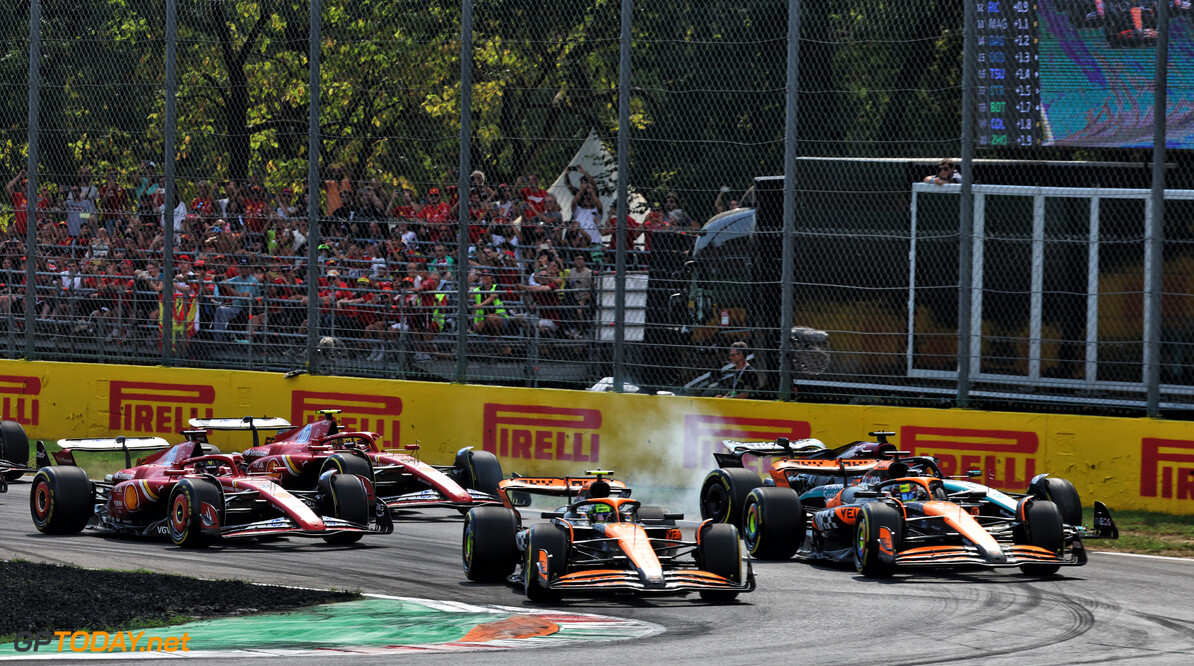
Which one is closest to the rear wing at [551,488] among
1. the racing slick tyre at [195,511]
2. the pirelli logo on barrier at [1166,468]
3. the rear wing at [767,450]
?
the racing slick tyre at [195,511]

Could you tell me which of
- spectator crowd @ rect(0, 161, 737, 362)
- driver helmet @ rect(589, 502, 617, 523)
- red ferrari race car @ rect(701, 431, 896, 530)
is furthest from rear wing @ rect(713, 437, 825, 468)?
driver helmet @ rect(589, 502, 617, 523)

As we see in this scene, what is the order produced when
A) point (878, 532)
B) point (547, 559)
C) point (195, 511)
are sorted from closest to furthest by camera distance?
point (547, 559) < point (878, 532) < point (195, 511)

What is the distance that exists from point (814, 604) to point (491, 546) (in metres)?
2.20

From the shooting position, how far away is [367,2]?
60.2ft

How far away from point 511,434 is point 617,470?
134 centimetres

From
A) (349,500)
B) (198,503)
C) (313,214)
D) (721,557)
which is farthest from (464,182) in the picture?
(721,557)

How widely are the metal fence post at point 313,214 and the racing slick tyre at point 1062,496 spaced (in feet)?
29.5

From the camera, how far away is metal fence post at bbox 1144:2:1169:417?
47.3 feet

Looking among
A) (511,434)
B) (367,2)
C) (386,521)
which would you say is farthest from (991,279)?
(367,2)

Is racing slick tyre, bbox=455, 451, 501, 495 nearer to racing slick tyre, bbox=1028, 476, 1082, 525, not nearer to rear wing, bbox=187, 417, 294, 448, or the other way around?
rear wing, bbox=187, 417, 294, 448

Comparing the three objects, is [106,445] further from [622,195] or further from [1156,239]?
[1156,239]

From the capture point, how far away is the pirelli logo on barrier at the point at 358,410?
693 inches

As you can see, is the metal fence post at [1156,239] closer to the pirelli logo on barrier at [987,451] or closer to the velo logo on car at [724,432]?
the pirelli logo on barrier at [987,451]

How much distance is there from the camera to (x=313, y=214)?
59.5 feet
